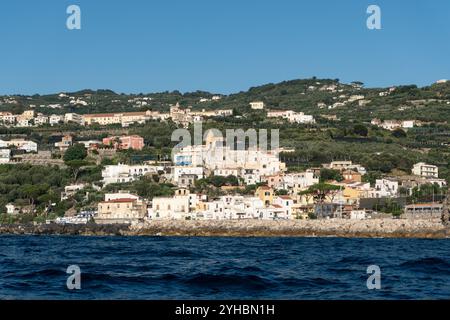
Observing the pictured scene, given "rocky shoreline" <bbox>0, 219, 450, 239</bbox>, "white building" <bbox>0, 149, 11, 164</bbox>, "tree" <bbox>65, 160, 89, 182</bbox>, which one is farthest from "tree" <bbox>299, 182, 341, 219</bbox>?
"white building" <bbox>0, 149, 11, 164</bbox>

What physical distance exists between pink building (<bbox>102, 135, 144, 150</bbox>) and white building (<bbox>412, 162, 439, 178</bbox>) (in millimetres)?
29679

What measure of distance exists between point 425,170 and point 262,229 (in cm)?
2753

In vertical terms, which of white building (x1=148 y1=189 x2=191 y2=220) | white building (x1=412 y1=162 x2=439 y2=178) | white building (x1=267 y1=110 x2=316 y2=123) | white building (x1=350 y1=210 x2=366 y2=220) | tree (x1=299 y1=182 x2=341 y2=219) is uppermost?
white building (x1=267 y1=110 x2=316 y2=123)

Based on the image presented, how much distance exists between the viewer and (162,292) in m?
14.0

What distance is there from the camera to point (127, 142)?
95.0 meters

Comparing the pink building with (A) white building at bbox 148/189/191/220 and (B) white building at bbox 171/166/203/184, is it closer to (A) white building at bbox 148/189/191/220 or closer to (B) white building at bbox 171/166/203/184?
(B) white building at bbox 171/166/203/184

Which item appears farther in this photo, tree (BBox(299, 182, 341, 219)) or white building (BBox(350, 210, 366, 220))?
tree (BBox(299, 182, 341, 219))

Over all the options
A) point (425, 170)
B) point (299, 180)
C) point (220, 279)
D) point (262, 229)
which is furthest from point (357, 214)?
point (220, 279)

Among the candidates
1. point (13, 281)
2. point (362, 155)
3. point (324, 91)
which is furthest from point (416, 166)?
point (324, 91)

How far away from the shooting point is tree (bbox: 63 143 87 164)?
84000mm

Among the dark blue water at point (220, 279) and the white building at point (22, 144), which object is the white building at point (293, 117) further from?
the dark blue water at point (220, 279)

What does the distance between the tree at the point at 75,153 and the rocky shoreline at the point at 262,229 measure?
2635 centimetres

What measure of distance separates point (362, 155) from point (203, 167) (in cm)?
1591
